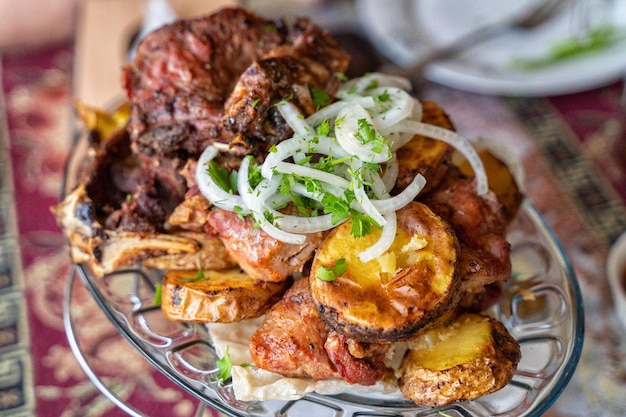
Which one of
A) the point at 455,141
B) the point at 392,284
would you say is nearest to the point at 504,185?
the point at 455,141

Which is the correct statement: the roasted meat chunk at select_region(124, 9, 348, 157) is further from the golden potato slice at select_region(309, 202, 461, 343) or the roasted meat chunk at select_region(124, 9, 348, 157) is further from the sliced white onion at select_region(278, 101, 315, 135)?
the golden potato slice at select_region(309, 202, 461, 343)

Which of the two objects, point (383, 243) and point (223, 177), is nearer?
point (383, 243)

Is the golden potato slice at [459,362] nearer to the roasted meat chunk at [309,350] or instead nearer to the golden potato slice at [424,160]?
the roasted meat chunk at [309,350]

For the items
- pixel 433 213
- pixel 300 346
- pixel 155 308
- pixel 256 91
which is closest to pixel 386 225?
pixel 433 213

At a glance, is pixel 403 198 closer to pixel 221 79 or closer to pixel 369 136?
pixel 369 136

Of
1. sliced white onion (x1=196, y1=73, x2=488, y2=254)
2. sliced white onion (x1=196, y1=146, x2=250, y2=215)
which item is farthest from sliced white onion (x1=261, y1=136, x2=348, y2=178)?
sliced white onion (x1=196, y1=146, x2=250, y2=215)
